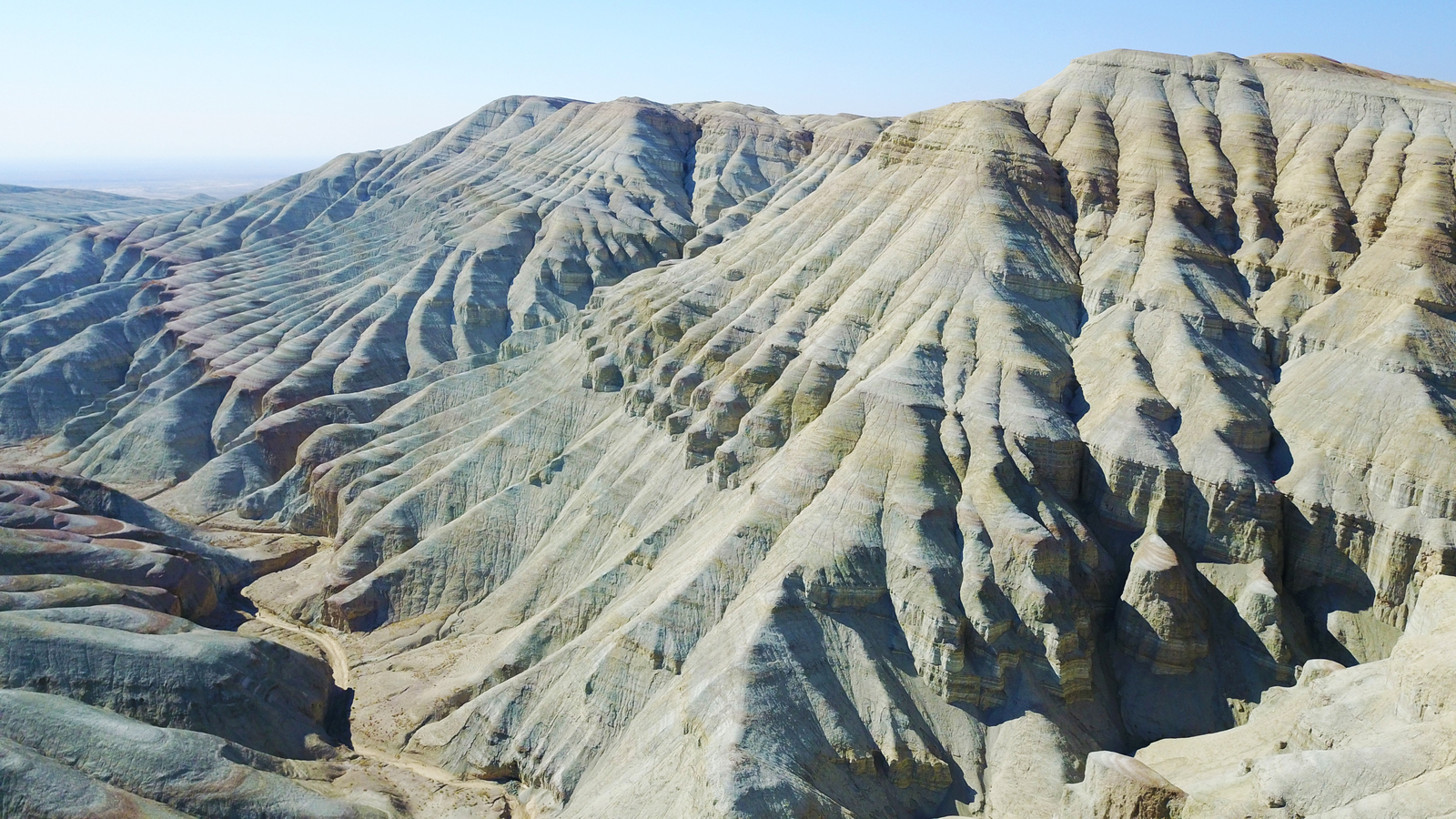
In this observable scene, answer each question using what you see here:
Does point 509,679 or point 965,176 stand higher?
point 965,176

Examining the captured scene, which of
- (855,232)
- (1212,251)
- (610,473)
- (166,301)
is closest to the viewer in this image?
(1212,251)

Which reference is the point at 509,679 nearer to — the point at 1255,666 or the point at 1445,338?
the point at 1255,666

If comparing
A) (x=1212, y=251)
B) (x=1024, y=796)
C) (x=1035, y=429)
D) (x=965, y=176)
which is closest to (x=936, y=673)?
(x=1024, y=796)

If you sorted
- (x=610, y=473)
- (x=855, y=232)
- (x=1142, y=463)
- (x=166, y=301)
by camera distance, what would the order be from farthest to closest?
(x=166, y=301) < (x=855, y=232) < (x=610, y=473) < (x=1142, y=463)

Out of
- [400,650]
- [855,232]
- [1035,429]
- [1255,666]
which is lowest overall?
[400,650]

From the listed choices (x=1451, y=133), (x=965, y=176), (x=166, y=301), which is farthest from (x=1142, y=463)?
(x=166, y=301)

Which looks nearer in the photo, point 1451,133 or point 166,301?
point 1451,133
